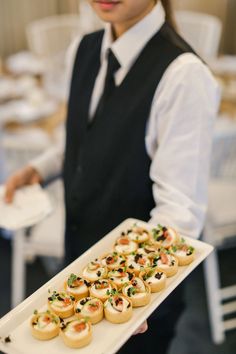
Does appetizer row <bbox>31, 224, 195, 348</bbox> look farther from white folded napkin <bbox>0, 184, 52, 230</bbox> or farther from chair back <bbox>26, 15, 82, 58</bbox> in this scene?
chair back <bbox>26, 15, 82, 58</bbox>

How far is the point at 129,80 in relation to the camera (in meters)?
1.22

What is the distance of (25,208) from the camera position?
4.42 ft

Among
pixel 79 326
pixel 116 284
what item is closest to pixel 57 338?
pixel 79 326

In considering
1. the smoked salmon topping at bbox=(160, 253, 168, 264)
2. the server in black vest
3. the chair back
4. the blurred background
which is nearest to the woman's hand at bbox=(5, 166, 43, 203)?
the server in black vest

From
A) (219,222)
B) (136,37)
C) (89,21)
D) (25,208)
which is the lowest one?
(219,222)

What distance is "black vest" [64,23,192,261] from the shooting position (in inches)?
46.5

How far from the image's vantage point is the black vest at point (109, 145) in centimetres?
118

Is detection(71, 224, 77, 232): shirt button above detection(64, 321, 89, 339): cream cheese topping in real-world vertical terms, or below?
below

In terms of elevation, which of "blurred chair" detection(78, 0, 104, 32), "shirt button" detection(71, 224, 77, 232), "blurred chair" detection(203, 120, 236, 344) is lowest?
"blurred chair" detection(203, 120, 236, 344)

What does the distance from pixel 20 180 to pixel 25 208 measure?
0.15m

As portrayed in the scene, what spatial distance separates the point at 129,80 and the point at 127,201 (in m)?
0.32

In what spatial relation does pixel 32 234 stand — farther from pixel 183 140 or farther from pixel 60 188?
pixel 183 140

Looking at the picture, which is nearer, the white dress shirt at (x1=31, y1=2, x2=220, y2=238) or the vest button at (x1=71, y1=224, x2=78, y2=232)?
Result: the white dress shirt at (x1=31, y1=2, x2=220, y2=238)

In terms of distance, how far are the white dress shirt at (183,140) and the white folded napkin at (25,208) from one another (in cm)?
35
